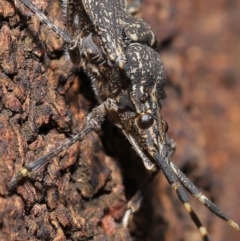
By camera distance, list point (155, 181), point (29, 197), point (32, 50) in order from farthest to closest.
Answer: point (155, 181), point (32, 50), point (29, 197)

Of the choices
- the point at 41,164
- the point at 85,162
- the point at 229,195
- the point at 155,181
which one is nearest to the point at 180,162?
the point at 155,181

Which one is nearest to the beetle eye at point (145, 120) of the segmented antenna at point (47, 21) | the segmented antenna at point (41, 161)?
the segmented antenna at point (41, 161)

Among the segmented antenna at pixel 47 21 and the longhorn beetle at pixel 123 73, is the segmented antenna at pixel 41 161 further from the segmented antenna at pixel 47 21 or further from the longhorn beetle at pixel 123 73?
the segmented antenna at pixel 47 21

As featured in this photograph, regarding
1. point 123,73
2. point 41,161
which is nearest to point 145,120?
point 123,73

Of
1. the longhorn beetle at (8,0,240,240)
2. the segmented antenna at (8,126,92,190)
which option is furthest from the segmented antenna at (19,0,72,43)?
the segmented antenna at (8,126,92,190)

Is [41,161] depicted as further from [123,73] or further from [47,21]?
[47,21]

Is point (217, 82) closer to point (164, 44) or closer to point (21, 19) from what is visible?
point (164, 44)

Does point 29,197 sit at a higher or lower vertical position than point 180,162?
lower
